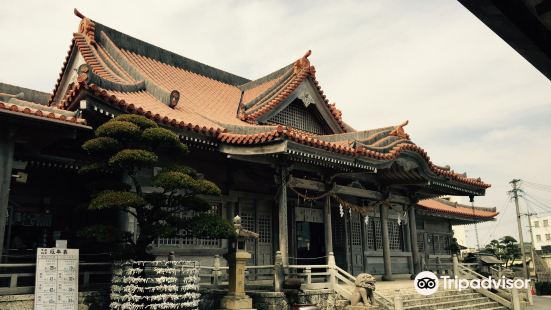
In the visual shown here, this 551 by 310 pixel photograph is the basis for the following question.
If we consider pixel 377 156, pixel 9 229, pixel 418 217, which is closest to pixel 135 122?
pixel 9 229

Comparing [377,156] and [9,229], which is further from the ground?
[377,156]

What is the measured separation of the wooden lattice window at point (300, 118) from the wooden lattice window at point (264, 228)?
148 inches

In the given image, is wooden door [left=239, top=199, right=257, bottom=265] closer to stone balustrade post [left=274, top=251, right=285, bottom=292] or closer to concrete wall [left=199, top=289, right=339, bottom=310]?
stone balustrade post [left=274, top=251, right=285, bottom=292]

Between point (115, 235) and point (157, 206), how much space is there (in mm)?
1055

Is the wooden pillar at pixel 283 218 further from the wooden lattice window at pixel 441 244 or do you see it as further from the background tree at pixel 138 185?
the wooden lattice window at pixel 441 244

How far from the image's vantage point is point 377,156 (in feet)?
45.8

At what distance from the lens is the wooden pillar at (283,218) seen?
12055 millimetres

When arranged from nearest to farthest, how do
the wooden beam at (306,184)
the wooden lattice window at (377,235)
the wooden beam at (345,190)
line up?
the wooden beam at (306,184), the wooden beam at (345,190), the wooden lattice window at (377,235)

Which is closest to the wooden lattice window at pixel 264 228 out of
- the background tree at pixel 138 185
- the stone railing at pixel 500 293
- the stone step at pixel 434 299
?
the stone step at pixel 434 299

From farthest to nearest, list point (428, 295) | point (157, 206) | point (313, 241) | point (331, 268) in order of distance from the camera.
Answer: point (313, 241)
point (428, 295)
point (331, 268)
point (157, 206)

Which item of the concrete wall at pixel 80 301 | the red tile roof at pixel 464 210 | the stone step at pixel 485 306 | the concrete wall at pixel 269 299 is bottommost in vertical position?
the stone step at pixel 485 306

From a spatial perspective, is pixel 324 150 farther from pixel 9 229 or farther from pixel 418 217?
pixel 418 217

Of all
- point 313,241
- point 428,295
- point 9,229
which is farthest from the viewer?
point 313,241

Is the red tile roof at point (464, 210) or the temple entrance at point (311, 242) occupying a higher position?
the red tile roof at point (464, 210)
